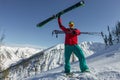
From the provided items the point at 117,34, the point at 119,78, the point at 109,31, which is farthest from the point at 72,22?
the point at 109,31

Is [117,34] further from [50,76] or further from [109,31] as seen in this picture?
[50,76]

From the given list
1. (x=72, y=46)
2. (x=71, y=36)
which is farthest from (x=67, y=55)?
(x=71, y=36)

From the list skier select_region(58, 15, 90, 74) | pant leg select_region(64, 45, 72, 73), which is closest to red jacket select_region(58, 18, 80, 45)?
skier select_region(58, 15, 90, 74)

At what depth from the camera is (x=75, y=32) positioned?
12.4m

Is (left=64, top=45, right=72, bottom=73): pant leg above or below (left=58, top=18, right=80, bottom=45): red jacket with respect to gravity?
below

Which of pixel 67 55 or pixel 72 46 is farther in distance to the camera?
pixel 67 55

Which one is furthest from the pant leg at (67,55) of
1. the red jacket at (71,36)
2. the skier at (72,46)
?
the red jacket at (71,36)

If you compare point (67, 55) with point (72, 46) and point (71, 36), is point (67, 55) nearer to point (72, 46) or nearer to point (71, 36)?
point (72, 46)

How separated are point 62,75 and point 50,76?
2.06 ft

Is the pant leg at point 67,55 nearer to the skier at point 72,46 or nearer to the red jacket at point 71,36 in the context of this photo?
the skier at point 72,46

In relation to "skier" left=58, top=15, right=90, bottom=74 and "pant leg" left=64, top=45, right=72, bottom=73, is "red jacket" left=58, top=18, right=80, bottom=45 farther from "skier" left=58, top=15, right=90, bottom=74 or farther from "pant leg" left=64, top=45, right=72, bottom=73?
"pant leg" left=64, top=45, right=72, bottom=73

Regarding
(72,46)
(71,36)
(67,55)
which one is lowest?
(67,55)

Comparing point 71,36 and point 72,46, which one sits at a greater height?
point 71,36

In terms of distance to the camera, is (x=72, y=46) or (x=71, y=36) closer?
(x=72, y=46)
